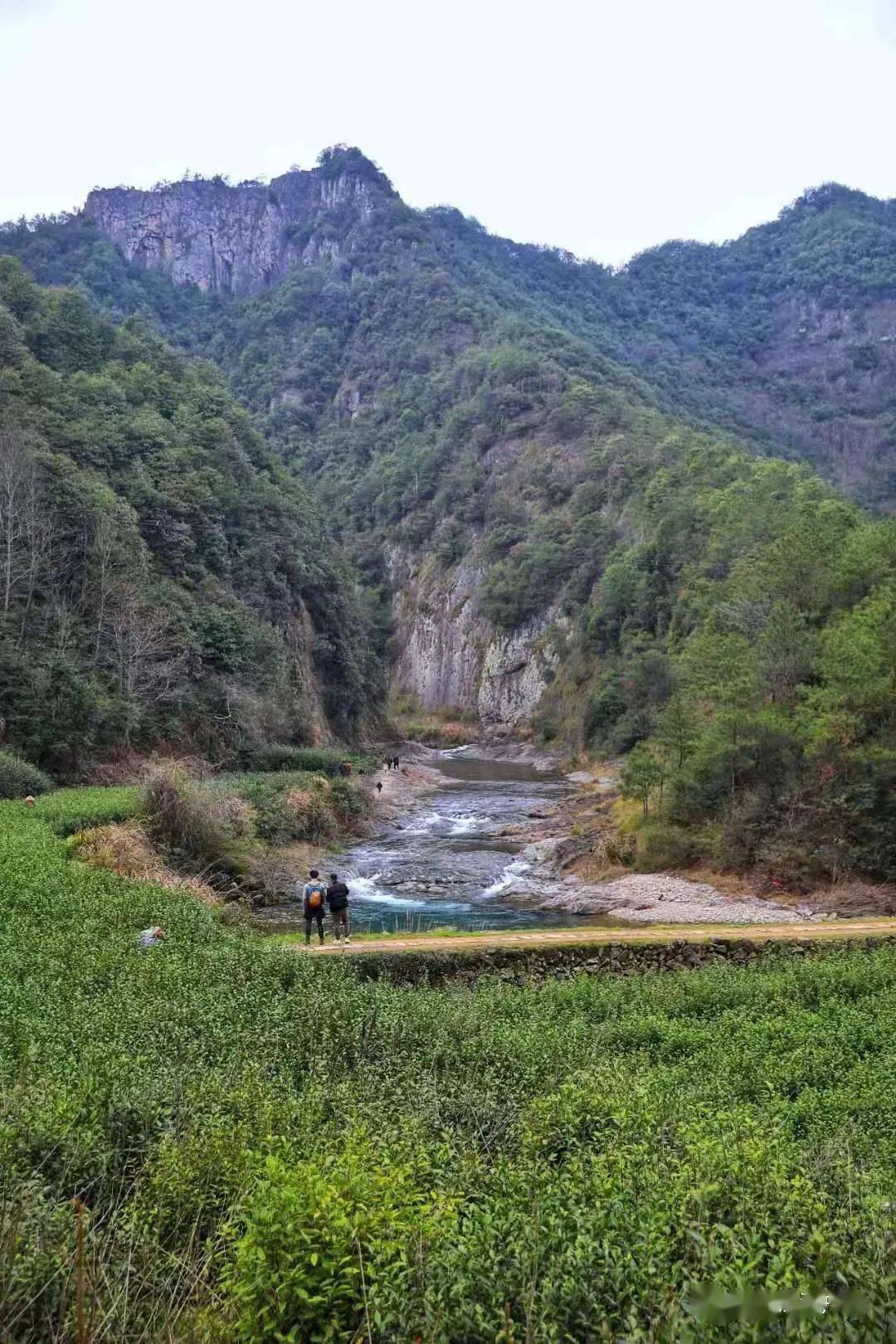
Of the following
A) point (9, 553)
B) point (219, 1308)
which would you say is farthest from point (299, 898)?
point (219, 1308)

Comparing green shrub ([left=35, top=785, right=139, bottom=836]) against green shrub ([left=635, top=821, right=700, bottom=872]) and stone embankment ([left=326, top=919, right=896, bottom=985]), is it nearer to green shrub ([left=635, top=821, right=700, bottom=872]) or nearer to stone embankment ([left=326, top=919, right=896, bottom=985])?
stone embankment ([left=326, top=919, right=896, bottom=985])

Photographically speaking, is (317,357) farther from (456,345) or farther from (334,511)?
(334,511)

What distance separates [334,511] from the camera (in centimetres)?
11662

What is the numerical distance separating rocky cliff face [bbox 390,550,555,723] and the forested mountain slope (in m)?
23.4

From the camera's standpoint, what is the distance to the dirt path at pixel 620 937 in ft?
55.6

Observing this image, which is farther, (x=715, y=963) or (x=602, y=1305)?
(x=715, y=963)

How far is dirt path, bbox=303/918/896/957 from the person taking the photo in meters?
16.9

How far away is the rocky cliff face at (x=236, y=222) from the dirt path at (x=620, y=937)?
501 feet

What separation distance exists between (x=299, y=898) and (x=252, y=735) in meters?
17.0

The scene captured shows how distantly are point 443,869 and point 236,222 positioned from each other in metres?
156

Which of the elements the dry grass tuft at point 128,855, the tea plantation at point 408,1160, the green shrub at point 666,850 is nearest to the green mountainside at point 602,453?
the green shrub at point 666,850

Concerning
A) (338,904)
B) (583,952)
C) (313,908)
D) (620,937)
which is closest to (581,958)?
(583,952)

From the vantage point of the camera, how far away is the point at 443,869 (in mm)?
31266

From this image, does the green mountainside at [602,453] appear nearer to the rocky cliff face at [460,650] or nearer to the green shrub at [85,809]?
the rocky cliff face at [460,650]
